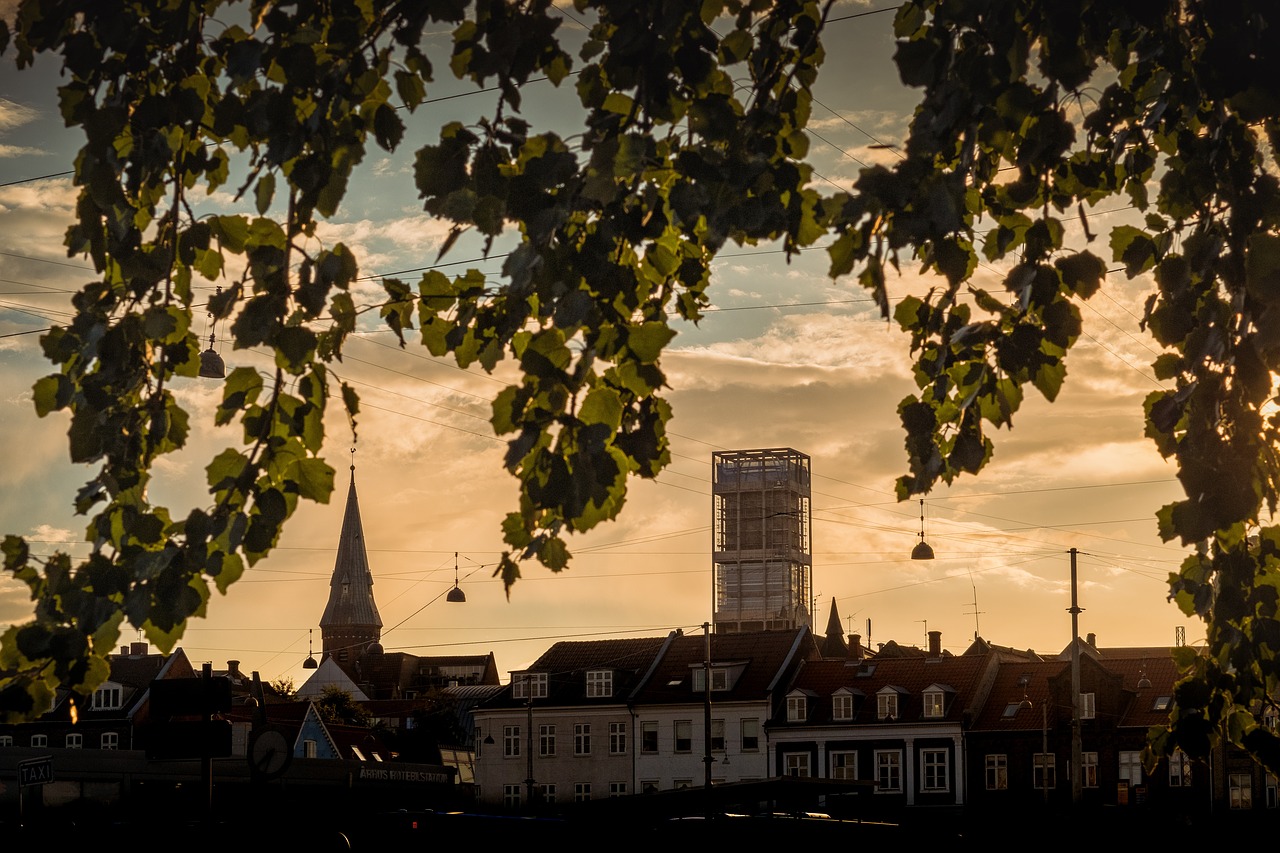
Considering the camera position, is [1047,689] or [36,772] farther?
[1047,689]

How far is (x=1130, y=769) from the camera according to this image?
60844mm

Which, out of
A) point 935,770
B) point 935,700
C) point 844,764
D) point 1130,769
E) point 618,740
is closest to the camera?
point 1130,769

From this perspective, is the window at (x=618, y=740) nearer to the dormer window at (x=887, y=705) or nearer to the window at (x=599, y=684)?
the window at (x=599, y=684)

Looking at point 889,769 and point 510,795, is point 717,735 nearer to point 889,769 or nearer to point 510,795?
point 889,769

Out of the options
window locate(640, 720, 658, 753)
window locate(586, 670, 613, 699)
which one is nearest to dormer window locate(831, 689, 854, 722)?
window locate(640, 720, 658, 753)

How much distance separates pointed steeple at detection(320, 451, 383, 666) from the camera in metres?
184

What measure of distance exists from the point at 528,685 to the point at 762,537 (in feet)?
216

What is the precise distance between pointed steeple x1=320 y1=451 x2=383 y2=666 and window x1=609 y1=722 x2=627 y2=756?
11621cm

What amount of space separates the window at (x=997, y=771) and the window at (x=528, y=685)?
2150 centimetres

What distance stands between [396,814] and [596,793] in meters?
47.7

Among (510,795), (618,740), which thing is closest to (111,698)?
(510,795)

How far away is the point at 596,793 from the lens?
2778 inches

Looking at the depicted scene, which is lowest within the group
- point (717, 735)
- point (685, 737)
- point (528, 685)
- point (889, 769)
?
point (889, 769)

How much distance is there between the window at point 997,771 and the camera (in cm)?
6262
